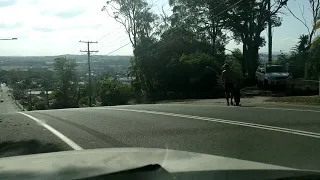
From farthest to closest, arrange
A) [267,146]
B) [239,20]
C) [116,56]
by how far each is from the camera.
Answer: [116,56]
[239,20]
[267,146]

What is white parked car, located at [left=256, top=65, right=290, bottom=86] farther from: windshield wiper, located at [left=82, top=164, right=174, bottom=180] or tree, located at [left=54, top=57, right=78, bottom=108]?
tree, located at [left=54, top=57, right=78, bottom=108]

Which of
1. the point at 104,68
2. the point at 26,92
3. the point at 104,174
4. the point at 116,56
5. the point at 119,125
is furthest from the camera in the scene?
the point at 26,92

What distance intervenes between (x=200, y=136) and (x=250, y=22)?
33.4 meters

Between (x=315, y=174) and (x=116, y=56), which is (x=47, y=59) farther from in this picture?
(x=315, y=174)

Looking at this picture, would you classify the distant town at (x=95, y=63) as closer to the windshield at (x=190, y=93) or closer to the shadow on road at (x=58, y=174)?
the windshield at (x=190, y=93)

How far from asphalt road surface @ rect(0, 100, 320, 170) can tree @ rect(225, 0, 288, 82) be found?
2803 cm

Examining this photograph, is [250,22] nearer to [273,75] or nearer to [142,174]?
A: [273,75]

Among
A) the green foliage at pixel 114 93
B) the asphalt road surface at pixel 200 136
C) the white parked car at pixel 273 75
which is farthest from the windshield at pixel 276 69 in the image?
the asphalt road surface at pixel 200 136

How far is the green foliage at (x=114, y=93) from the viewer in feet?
148

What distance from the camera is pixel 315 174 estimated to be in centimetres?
333

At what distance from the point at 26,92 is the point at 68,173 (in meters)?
94.9

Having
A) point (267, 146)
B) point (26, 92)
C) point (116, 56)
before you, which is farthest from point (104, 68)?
point (267, 146)

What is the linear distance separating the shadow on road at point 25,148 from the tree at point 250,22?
105 feet

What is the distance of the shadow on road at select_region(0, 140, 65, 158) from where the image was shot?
320 inches
